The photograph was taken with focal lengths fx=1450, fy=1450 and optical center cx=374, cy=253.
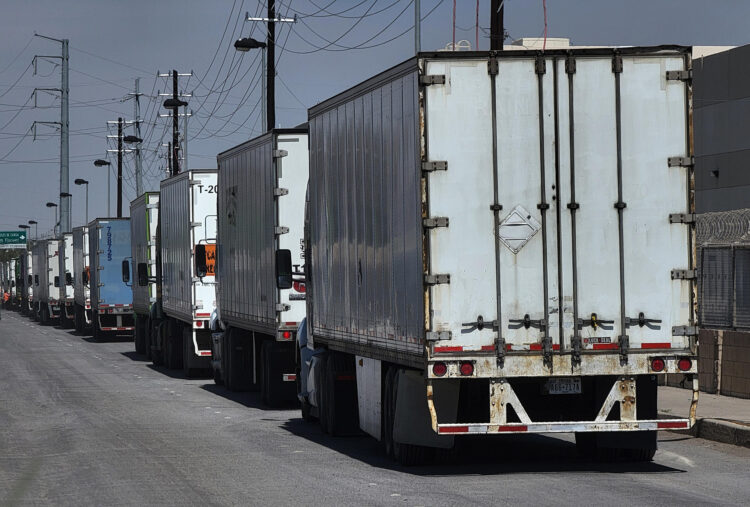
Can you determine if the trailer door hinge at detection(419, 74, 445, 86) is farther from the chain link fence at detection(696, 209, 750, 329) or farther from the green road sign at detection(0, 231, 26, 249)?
the green road sign at detection(0, 231, 26, 249)

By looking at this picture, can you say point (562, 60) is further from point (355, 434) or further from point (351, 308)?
point (355, 434)

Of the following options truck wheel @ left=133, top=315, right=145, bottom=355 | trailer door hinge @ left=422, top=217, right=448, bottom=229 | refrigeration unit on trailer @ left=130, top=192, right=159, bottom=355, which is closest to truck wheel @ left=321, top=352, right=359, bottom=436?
trailer door hinge @ left=422, top=217, right=448, bottom=229

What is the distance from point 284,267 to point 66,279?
45150mm

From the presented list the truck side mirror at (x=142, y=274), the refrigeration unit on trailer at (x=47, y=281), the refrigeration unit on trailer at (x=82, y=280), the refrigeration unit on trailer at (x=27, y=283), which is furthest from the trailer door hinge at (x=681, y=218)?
the refrigeration unit on trailer at (x=27, y=283)

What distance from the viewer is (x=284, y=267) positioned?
1905 centimetres

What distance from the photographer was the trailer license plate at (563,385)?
12.8m

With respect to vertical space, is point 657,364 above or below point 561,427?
above

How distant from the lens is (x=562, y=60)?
12.8 m

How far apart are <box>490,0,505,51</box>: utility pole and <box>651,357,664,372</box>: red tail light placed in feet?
33.0

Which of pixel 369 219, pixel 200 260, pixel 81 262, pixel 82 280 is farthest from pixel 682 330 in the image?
pixel 81 262

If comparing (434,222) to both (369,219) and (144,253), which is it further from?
(144,253)

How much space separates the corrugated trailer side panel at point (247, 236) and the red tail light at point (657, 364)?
347 inches

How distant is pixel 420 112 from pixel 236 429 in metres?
6.63

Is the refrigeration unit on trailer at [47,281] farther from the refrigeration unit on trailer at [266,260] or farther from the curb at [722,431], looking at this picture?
the curb at [722,431]
